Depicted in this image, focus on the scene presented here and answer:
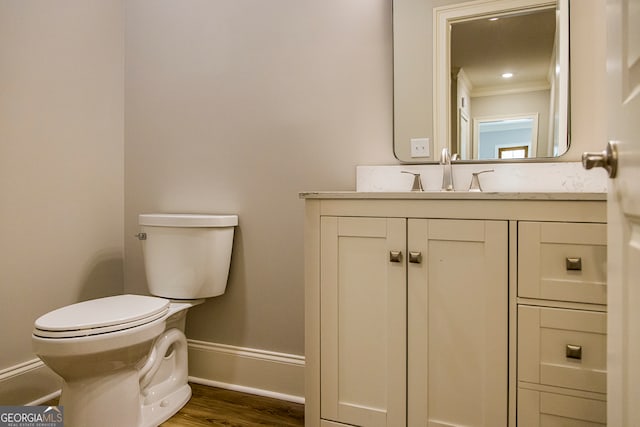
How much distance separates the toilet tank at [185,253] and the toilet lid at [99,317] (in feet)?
0.65

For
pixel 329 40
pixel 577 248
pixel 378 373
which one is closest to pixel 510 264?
pixel 577 248

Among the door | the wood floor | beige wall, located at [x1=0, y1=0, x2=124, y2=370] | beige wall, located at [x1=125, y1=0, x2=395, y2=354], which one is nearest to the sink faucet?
beige wall, located at [x1=125, y1=0, x2=395, y2=354]

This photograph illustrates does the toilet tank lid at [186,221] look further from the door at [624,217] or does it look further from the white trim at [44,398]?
the door at [624,217]

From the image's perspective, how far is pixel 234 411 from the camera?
167cm

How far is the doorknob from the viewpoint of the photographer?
617 millimetres

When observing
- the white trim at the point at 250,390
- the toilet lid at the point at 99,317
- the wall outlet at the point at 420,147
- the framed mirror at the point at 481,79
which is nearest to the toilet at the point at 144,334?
the toilet lid at the point at 99,317

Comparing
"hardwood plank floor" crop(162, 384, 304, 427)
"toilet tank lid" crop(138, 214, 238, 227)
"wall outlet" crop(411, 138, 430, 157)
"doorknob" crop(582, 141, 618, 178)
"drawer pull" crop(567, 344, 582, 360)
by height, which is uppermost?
"wall outlet" crop(411, 138, 430, 157)

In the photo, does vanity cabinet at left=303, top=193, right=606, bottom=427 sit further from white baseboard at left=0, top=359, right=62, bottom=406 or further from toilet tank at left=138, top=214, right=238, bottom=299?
white baseboard at left=0, top=359, right=62, bottom=406

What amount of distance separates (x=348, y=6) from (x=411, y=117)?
567 millimetres

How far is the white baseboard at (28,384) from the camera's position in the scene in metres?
1.61

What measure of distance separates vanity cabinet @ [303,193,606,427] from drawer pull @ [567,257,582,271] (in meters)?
0.01

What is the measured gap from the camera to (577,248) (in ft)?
3.41

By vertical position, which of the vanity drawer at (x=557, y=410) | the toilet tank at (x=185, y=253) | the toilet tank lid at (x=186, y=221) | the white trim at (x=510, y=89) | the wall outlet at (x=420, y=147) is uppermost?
the white trim at (x=510, y=89)

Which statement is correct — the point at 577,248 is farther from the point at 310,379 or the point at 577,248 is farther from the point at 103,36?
the point at 103,36
